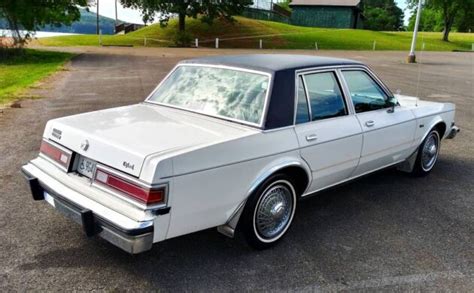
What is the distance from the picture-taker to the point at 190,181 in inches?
120

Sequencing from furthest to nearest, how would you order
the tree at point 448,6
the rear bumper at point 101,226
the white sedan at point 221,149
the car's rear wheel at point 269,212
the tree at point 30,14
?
1. the tree at point 448,6
2. the tree at point 30,14
3. the car's rear wheel at point 269,212
4. the white sedan at point 221,149
5. the rear bumper at point 101,226

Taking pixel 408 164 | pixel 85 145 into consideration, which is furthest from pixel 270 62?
pixel 408 164

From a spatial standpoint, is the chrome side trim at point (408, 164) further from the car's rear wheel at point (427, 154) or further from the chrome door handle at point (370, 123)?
the chrome door handle at point (370, 123)

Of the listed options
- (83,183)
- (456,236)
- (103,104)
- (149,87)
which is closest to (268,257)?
(83,183)

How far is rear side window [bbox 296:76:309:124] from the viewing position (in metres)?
3.94

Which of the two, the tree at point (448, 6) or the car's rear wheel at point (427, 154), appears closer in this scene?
the car's rear wheel at point (427, 154)

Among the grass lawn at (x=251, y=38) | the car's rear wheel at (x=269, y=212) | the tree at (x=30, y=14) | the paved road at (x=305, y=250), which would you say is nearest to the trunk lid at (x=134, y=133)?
the car's rear wheel at (x=269, y=212)

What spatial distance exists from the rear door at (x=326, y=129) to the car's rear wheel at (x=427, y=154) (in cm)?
157

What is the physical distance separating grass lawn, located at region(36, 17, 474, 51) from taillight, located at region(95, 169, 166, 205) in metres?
37.6

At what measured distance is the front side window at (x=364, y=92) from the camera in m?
4.61

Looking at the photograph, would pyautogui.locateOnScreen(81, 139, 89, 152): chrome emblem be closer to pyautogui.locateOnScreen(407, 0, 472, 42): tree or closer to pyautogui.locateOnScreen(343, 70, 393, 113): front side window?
pyautogui.locateOnScreen(343, 70, 393, 113): front side window

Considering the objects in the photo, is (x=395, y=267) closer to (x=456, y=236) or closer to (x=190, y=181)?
(x=456, y=236)

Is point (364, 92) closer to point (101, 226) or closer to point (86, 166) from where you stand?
point (86, 166)

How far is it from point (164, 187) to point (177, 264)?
0.85 meters
